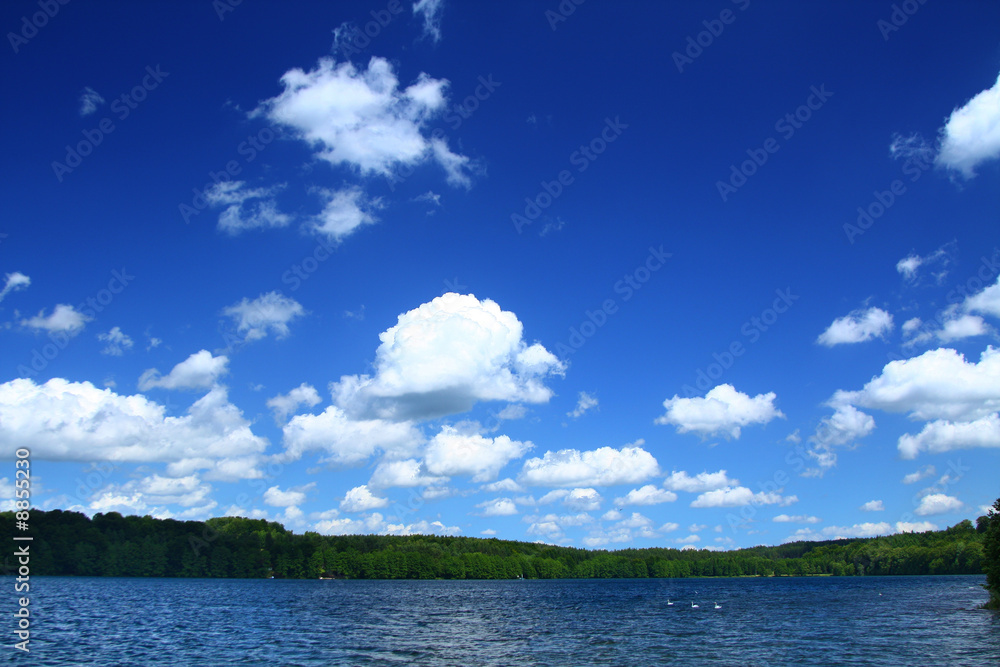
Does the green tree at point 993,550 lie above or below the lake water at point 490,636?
above

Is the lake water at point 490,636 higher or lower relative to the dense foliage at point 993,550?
lower

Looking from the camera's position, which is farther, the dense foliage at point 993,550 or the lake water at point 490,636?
the dense foliage at point 993,550

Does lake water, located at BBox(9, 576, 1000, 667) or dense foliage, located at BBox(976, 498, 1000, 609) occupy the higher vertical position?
dense foliage, located at BBox(976, 498, 1000, 609)

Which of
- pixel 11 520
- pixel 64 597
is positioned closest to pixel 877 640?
pixel 64 597

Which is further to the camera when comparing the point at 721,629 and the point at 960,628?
the point at 721,629

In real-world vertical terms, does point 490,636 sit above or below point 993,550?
below

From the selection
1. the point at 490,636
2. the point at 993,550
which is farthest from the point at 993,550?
the point at 490,636

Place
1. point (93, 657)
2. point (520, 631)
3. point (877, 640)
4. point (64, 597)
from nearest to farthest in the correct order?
point (93, 657) → point (877, 640) → point (520, 631) → point (64, 597)

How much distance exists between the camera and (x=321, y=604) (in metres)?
Answer: 105

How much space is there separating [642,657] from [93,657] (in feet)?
127

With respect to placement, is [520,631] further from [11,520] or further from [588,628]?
[11,520]

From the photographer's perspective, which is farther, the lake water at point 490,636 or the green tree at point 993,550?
the green tree at point 993,550

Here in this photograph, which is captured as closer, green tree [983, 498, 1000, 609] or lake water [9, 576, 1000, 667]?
lake water [9, 576, 1000, 667]

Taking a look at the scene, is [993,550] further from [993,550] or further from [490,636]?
[490,636]
